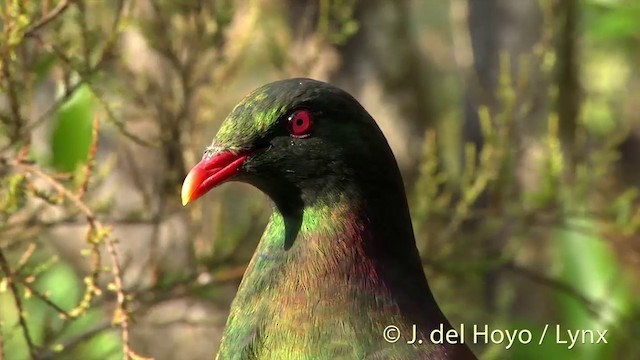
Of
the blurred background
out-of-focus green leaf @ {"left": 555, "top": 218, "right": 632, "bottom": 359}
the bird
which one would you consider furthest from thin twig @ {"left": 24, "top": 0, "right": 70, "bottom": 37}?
out-of-focus green leaf @ {"left": 555, "top": 218, "right": 632, "bottom": 359}

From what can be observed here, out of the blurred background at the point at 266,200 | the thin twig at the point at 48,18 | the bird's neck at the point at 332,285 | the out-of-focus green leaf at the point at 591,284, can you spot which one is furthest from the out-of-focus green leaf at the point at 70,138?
the out-of-focus green leaf at the point at 591,284

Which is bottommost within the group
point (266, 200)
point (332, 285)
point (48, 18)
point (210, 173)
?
point (332, 285)

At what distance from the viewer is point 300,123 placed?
1284 millimetres

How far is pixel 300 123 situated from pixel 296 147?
0.03 metres

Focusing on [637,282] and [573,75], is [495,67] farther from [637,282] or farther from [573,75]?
[637,282]

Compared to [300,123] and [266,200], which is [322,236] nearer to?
[300,123]

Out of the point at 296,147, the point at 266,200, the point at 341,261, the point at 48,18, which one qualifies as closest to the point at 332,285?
the point at 341,261

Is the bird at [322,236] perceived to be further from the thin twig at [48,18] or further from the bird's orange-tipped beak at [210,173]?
the thin twig at [48,18]

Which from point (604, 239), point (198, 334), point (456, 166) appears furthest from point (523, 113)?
point (198, 334)

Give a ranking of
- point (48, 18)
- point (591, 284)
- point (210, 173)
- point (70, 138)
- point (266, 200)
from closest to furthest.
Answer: point (210, 173) → point (48, 18) → point (70, 138) → point (266, 200) → point (591, 284)

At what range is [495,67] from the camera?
3.06 meters

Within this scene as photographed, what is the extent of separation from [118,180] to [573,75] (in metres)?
1.45

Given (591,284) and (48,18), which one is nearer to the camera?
(48,18)

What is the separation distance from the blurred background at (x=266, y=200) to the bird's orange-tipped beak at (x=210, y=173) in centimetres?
49
